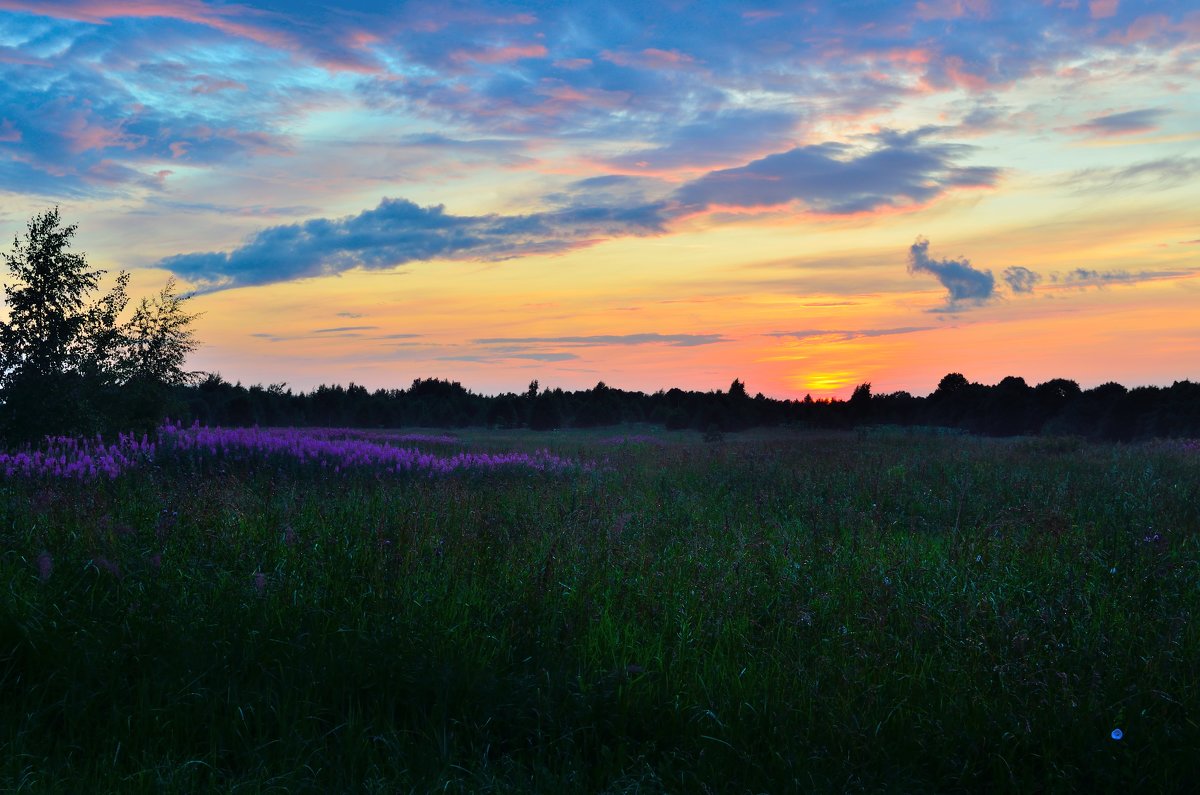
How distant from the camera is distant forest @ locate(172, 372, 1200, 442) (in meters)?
35.3

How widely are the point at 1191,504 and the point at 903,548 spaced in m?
4.97

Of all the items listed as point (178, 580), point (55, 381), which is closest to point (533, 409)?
point (55, 381)

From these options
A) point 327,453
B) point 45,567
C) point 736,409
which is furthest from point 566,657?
point 736,409

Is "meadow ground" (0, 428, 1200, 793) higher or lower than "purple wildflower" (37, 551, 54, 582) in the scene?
lower

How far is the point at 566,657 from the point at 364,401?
4503 centimetres

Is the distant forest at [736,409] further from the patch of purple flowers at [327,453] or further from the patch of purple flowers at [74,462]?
the patch of purple flowers at [74,462]

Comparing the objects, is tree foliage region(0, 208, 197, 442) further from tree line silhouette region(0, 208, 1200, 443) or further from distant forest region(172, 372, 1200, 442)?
distant forest region(172, 372, 1200, 442)

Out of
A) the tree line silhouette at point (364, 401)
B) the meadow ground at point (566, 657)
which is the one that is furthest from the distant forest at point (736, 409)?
the meadow ground at point (566, 657)

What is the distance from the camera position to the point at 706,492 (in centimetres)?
1176

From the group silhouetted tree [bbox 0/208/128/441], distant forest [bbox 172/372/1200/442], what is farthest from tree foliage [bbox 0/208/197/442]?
distant forest [bbox 172/372/1200/442]

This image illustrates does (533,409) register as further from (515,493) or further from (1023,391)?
(515,493)

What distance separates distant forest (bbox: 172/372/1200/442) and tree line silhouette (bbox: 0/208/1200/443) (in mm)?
85

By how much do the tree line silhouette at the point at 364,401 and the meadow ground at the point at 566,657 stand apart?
22.9 feet

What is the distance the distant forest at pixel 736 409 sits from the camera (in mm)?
35344
